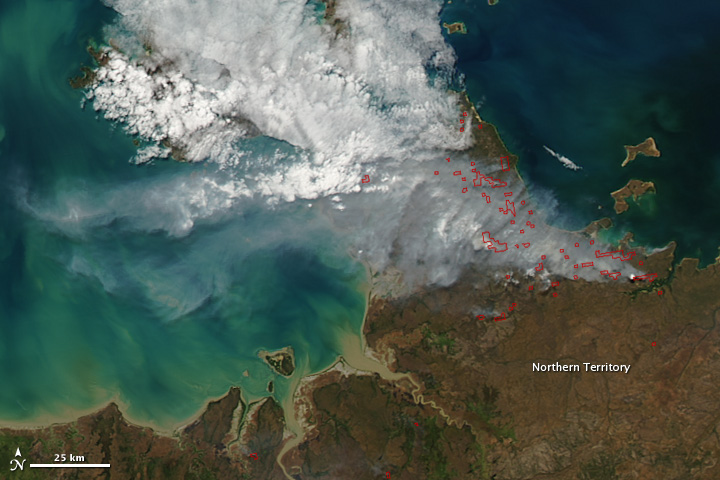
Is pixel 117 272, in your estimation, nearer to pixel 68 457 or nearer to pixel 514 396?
pixel 68 457

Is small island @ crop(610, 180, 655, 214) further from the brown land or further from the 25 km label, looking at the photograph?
the 25 km label

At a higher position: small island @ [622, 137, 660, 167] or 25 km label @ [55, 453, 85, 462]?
small island @ [622, 137, 660, 167]

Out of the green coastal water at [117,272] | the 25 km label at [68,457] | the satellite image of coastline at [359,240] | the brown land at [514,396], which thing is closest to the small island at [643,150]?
the satellite image of coastline at [359,240]

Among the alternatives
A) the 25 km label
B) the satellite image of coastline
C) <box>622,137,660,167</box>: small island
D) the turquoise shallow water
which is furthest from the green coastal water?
<box>622,137,660,167</box>: small island

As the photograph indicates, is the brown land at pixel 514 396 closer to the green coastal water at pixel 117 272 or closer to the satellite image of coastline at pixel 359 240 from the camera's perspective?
the satellite image of coastline at pixel 359 240

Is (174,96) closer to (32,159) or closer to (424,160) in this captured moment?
(32,159)

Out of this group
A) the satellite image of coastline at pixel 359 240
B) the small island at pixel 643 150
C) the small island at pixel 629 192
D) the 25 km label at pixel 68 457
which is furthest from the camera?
the 25 km label at pixel 68 457
